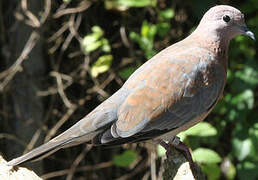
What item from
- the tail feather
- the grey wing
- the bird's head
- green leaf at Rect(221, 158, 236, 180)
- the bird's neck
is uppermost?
the bird's head

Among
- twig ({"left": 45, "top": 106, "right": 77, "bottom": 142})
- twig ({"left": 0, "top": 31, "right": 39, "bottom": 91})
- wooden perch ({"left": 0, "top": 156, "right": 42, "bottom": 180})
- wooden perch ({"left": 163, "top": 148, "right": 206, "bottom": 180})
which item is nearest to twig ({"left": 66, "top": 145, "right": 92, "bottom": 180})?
twig ({"left": 45, "top": 106, "right": 77, "bottom": 142})

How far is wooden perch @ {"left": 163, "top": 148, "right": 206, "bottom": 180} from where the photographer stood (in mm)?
2496

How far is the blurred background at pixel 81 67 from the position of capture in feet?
13.4

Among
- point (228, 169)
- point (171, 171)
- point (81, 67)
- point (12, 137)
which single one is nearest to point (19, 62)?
point (81, 67)

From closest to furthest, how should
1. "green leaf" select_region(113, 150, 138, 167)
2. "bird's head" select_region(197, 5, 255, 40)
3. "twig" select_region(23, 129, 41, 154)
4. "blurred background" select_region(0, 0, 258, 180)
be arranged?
"bird's head" select_region(197, 5, 255, 40)
"green leaf" select_region(113, 150, 138, 167)
"blurred background" select_region(0, 0, 258, 180)
"twig" select_region(23, 129, 41, 154)

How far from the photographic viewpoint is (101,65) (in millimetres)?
4121

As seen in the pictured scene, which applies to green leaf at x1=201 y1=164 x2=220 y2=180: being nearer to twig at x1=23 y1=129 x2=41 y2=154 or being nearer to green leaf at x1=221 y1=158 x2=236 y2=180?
green leaf at x1=221 y1=158 x2=236 y2=180

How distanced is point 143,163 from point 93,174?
1.42 ft

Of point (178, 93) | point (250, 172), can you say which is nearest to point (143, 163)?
point (250, 172)

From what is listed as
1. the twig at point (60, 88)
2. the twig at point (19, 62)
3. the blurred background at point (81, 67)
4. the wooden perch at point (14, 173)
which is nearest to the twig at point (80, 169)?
the blurred background at point (81, 67)

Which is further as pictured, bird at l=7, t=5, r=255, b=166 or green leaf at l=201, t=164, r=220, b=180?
green leaf at l=201, t=164, r=220, b=180

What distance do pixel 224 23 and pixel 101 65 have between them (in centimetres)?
140

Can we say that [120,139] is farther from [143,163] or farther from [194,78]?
[143,163]

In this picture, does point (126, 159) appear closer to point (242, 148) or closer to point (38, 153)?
point (242, 148)
